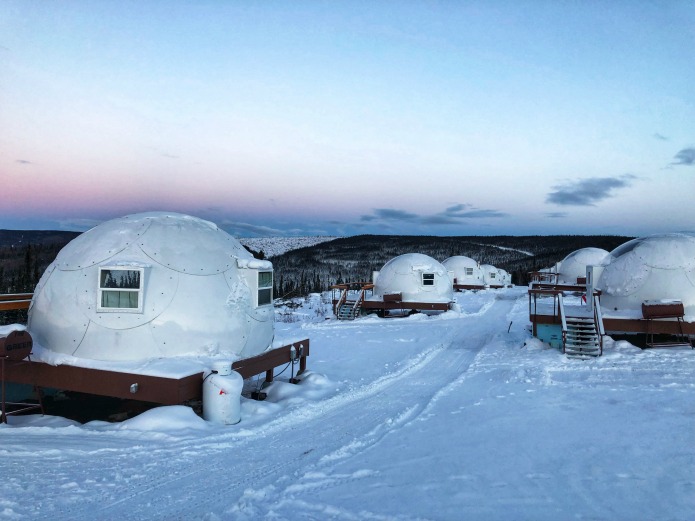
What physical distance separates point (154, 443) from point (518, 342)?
40.0ft

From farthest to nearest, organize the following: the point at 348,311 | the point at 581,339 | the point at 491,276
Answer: the point at 491,276, the point at 348,311, the point at 581,339

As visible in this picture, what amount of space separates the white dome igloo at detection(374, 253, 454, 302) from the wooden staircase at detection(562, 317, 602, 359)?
9.94 m

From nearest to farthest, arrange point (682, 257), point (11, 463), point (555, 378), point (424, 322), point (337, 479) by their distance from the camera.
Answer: point (337, 479), point (11, 463), point (555, 378), point (682, 257), point (424, 322)

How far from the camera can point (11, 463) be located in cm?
579

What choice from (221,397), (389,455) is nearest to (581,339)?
(389,455)

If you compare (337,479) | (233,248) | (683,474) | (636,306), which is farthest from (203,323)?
(636,306)

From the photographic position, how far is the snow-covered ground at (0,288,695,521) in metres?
4.73

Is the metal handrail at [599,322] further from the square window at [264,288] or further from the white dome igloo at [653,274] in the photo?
the square window at [264,288]

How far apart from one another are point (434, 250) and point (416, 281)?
85994mm

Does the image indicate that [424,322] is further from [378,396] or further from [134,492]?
[134,492]

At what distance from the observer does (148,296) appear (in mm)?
8078

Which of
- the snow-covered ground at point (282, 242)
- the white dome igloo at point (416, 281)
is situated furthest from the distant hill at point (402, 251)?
the white dome igloo at point (416, 281)

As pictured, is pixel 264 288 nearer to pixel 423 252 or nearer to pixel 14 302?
pixel 14 302

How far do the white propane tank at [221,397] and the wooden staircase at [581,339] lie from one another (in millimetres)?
9290
